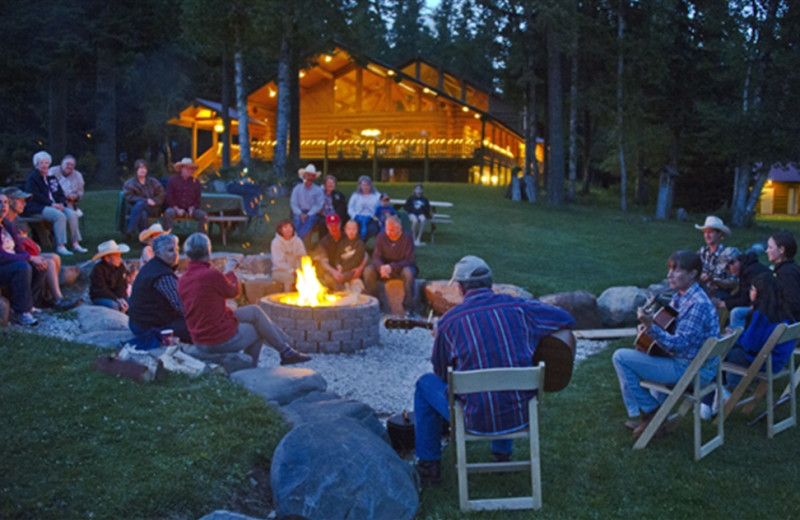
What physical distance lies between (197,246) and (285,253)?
4.04 m

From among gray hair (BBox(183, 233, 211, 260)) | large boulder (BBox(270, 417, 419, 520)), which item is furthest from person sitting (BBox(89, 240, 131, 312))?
large boulder (BBox(270, 417, 419, 520))

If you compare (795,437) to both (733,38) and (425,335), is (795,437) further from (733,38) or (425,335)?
(733,38)

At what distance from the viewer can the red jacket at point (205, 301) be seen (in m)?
5.72

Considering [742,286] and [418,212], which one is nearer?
[742,286]

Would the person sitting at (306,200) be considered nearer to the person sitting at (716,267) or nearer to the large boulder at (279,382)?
the person sitting at (716,267)

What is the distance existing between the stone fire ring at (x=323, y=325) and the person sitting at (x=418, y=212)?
19.6 feet

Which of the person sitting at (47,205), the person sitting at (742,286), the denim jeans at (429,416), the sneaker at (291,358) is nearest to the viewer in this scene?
the denim jeans at (429,416)

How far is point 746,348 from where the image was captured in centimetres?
557

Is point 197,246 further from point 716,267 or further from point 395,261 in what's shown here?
point 716,267

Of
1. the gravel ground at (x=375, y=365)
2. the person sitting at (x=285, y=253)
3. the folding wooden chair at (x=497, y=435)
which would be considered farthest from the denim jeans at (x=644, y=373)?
the person sitting at (x=285, y=253)

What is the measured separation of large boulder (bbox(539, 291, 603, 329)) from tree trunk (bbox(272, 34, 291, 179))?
10875 mm

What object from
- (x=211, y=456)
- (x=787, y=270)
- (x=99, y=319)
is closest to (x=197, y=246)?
(x=211, y=456)

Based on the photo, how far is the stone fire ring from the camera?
7805 millimetres

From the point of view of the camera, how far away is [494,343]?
387cm
